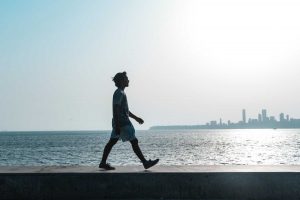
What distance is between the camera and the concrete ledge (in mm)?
8156

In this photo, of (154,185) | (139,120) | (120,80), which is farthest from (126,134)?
(154,185)

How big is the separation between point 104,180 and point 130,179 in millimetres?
442

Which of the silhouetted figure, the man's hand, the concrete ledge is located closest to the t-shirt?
the silhouetted figure

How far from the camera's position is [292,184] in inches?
320

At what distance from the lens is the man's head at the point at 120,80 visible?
9570 millimetres

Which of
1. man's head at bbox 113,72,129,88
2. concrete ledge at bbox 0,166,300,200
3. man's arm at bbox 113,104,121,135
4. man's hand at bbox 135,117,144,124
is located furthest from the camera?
man's hand at bbox 135,117,144,124

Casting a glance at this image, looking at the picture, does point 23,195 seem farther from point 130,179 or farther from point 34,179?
point 130,179

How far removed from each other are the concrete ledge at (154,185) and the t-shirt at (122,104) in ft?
4.92

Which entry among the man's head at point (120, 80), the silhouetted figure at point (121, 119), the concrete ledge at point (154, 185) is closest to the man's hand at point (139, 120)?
the silhouetted figure at point (121, 119)

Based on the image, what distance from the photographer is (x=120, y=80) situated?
9.57 metres

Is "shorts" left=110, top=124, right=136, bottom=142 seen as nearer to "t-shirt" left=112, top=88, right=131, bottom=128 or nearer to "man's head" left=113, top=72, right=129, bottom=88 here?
"t-shirt" left=112, top=88, right=131, bottom=128

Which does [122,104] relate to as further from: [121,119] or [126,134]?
[126,134]

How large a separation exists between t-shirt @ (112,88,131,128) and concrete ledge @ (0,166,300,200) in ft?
4.92

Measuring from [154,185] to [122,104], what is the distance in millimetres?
2004
